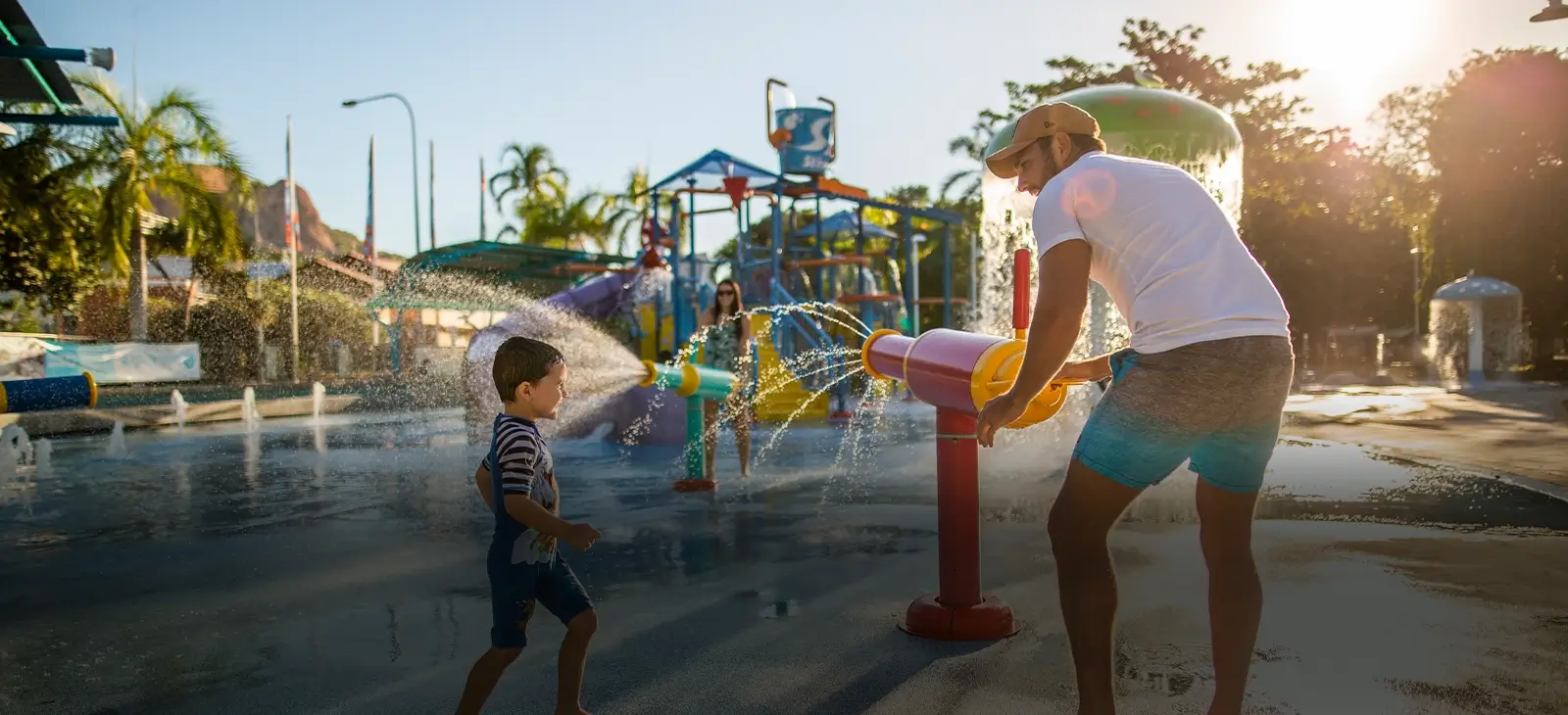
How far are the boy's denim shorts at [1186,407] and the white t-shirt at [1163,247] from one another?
41 millimetres

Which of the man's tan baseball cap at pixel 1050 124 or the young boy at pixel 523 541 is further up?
the man's tan baseball cap at pixel 1050 124

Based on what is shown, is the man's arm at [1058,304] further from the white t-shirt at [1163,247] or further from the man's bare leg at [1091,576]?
the man's bare leg at [1091,576]

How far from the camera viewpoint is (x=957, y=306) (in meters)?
41.0

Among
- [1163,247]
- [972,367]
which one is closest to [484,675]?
[972,367]

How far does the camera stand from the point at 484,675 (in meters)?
3.22

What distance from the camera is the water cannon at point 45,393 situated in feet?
20.9

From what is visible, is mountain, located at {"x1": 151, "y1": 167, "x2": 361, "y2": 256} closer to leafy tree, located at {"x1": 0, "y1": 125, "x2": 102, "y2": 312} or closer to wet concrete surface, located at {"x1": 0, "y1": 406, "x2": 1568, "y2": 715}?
leafy tree, located at {"x1": 0, "y1": 125, "x2": 102, "y2": 312}

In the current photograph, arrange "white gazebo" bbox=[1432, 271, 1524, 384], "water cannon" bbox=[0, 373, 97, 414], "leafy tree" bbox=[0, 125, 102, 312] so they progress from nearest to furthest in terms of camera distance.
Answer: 1. "water cannon" bbox=[0, 373, 97, 414]
2. "leafy tree" bbox=[0, 125, 102, 312]
3. "white gazebo" bbox=[1432, 271, 1524, 384]

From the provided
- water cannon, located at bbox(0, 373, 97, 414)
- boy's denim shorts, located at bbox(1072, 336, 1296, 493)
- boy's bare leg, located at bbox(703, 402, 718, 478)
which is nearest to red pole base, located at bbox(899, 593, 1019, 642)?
boy's denim shorts, located at bbox(1072, 336, 1296, 493)

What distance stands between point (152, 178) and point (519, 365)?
1129 inches

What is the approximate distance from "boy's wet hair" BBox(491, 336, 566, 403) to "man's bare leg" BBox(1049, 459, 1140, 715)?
144 centimetres

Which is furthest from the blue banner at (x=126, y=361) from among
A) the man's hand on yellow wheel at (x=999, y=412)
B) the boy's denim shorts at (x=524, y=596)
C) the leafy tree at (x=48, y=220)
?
the man's hand on yellow wheel at (x=999, y=412)

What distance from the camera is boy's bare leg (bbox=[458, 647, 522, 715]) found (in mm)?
3217

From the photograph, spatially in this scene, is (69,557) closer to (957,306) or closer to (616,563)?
(616,563)
